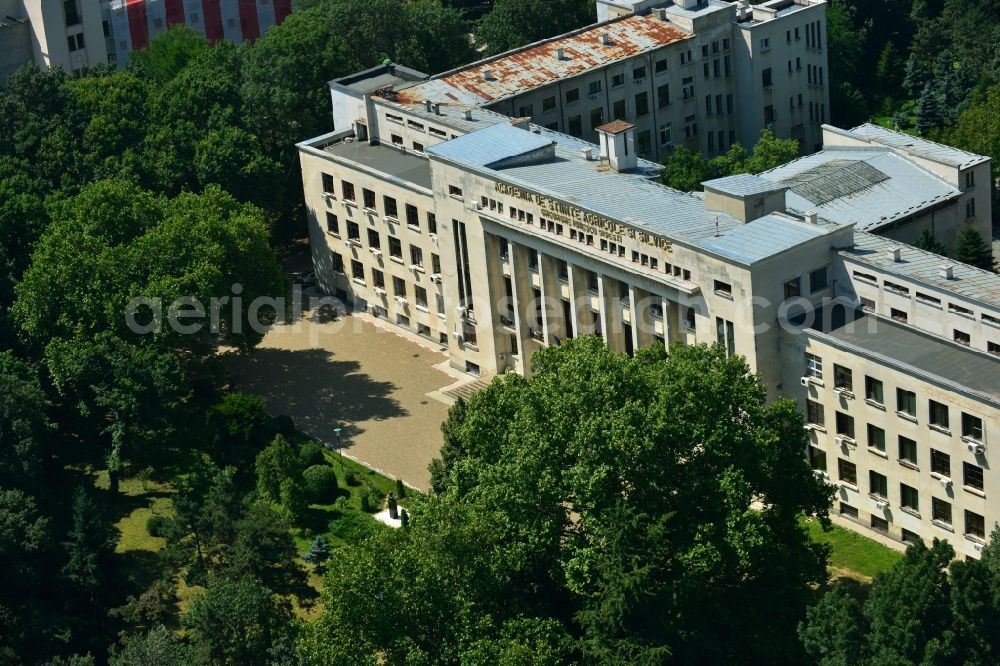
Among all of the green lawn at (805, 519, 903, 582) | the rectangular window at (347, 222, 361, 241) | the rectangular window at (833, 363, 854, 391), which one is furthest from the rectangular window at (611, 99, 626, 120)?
the green lawn at (805, 519, 903, 582)

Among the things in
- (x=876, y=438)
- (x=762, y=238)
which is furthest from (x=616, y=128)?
(x=876, y=438)

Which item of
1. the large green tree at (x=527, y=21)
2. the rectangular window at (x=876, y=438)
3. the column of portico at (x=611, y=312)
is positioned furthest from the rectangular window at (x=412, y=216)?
the rectangular window at (x=876, y=438)

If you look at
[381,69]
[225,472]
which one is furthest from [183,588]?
[381,69]

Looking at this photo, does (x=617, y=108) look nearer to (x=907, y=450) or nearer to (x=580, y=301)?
(x=580, y=301)

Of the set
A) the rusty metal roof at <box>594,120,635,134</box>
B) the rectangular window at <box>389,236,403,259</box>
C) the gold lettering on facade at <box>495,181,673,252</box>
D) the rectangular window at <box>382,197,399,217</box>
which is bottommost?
the rectangular window at <box>389,236,403,259</box>

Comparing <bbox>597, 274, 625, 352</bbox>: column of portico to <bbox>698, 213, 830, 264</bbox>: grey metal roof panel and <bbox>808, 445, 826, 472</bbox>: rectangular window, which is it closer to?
<bbox>698, 213, 830, 264</bbox>: grey metal roof panel

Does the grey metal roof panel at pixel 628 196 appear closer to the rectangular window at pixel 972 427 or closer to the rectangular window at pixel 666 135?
the rectangular window at pixel 972 427
